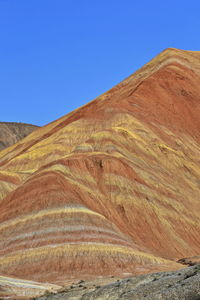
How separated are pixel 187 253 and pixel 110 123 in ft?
105

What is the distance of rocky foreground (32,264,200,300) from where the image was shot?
2789cm

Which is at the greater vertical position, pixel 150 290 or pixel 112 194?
pixel 112 194

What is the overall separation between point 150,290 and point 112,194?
4421cm

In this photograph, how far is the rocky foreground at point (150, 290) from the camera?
91.5 ft

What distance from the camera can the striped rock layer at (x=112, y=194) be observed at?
61.6 m

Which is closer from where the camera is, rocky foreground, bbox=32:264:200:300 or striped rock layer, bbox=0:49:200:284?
rocky foreground, bbox=32:264:200:300

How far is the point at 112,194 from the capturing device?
76.1 meters

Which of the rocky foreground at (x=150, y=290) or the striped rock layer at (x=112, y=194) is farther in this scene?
A: the striped rock layer at (x=112, y=194)

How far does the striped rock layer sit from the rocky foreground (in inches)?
649

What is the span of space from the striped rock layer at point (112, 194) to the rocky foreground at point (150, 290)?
16.5 m

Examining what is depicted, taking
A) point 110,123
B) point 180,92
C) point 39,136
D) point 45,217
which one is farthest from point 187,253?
point 39,136

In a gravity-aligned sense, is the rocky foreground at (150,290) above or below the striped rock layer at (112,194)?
below

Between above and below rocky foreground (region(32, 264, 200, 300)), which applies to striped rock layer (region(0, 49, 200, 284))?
above

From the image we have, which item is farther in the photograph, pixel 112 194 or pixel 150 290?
pixel 112 194
